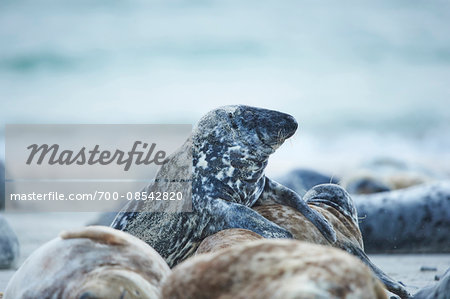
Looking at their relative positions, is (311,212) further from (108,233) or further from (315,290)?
(315,290)

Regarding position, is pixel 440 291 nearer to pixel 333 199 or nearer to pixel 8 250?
pixel 333 199

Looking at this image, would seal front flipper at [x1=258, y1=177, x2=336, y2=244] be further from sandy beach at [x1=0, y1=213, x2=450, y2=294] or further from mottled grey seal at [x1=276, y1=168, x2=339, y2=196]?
mottled grey seal at [x1=276, y1=168, x2=339, y2=196]

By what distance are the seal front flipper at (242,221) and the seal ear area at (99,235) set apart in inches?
39.8

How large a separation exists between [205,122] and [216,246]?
4.06 ft

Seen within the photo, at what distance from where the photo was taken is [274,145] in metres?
4.23

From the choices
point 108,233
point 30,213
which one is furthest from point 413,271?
point 30,213

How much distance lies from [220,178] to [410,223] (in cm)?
445

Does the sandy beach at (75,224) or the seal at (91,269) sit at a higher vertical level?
the seal at (91,269)

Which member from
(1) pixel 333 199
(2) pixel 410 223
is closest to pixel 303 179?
(2) pixel 410 223

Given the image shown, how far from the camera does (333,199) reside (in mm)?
4770

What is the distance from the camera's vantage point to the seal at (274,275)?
1.96 metres

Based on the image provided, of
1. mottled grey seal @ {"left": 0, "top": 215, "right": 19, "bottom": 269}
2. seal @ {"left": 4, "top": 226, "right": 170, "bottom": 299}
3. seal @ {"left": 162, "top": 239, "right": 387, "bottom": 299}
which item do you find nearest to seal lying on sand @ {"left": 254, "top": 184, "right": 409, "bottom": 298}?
seal @ {"left": 4, "top": 226, "right": 170, "bottom": 299}

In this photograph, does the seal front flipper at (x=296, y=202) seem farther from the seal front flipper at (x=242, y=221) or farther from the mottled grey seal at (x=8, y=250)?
the mottled grey seal at (x=8, y=250)

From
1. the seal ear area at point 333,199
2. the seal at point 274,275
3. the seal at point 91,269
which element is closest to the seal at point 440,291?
the seal at point 274,275
